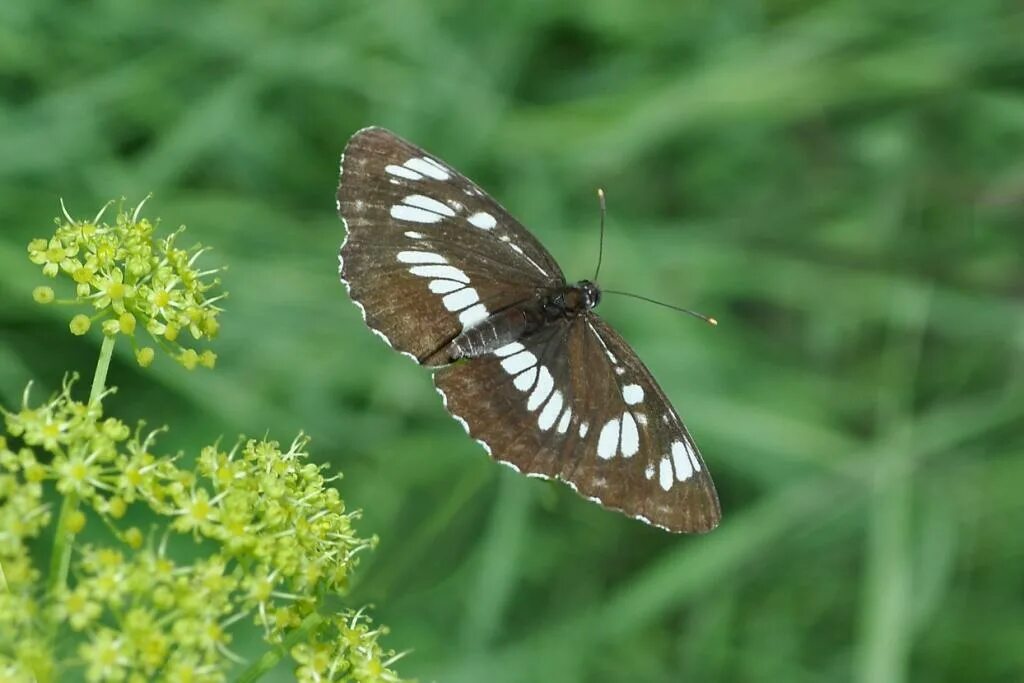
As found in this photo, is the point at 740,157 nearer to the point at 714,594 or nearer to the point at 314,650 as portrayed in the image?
the point at 714,594

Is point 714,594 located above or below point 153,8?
below

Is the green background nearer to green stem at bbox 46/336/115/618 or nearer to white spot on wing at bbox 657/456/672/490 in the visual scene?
white spot on wing at bbox 657/456/672/490

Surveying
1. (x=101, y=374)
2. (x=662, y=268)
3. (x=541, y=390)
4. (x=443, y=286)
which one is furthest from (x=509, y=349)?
(x=662, y=268)

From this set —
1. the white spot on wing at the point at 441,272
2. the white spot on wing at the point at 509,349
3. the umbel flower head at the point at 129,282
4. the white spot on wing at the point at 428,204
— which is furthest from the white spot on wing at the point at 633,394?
the umbel flower head at the point at 129,282

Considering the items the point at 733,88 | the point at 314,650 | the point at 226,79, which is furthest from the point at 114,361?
the point at 733,88

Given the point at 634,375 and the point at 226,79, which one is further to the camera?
the point at 226,79

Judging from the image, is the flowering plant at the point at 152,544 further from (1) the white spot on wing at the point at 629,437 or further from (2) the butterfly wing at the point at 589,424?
(1) the white spot on wing at the point at 629,437
